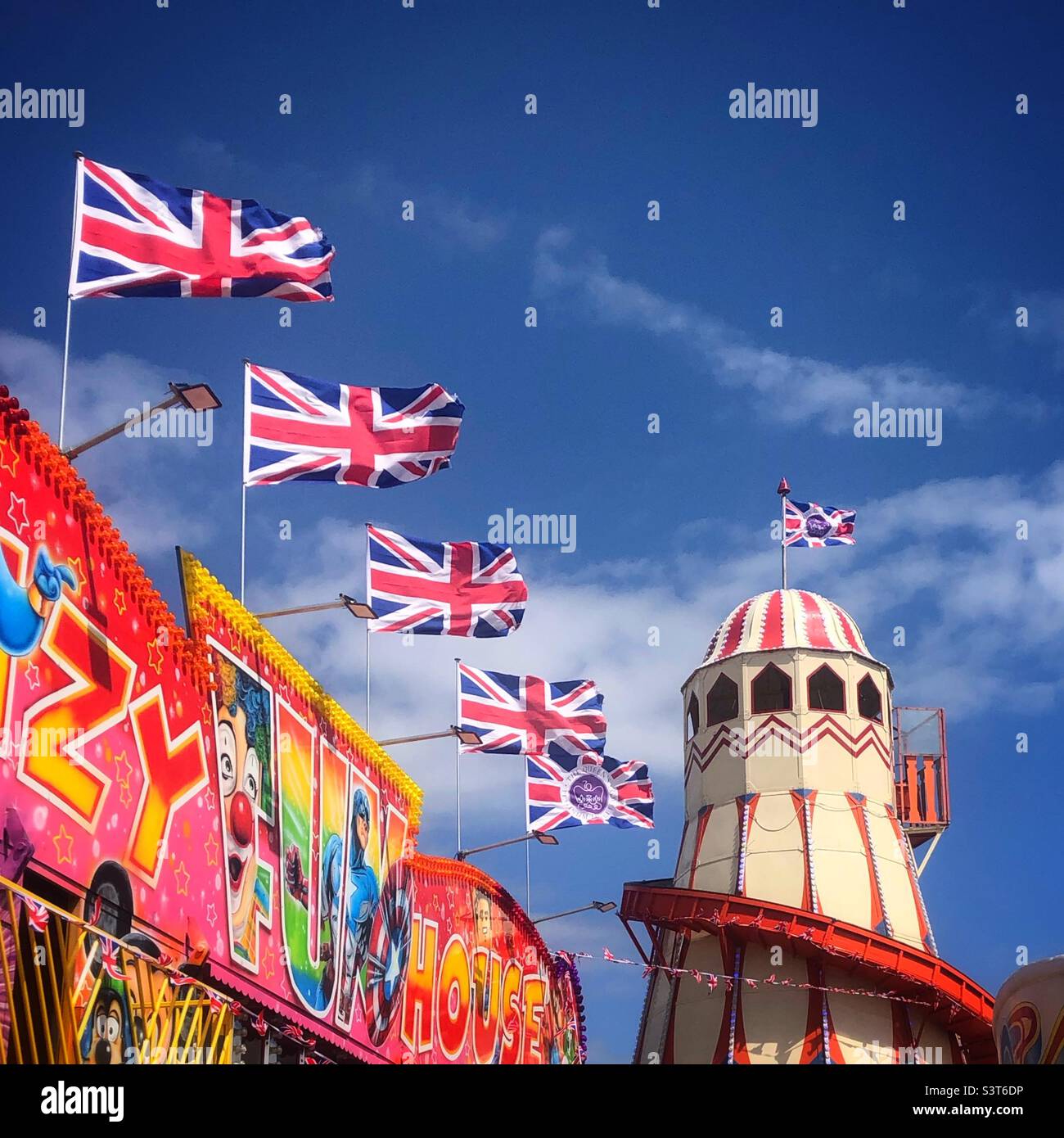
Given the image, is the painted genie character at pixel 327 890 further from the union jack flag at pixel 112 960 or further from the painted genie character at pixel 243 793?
the union jack flag at pixel 112 960

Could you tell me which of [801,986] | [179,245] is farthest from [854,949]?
[179,245]

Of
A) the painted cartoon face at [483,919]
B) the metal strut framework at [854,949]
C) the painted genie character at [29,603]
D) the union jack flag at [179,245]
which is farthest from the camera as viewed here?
the metal strut framework at [854,949]

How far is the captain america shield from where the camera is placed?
3086cm

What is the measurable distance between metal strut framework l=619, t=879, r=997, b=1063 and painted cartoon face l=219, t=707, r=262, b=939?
20271 mm

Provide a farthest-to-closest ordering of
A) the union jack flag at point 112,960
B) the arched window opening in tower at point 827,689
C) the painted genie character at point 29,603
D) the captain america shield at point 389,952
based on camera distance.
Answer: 1. the arched window opening in tower at point 827,689
2. the captain america shield at point 389,952
3. the union jack flag at point 112,960
4. the painted genie character at point 29,603

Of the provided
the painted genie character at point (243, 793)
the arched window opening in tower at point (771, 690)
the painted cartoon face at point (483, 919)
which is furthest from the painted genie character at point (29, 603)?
the arched window opening in tower at point (771, 690)

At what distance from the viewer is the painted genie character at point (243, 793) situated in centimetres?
2456

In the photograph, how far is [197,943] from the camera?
2300 cm

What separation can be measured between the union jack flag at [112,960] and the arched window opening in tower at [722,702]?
97.6 ft

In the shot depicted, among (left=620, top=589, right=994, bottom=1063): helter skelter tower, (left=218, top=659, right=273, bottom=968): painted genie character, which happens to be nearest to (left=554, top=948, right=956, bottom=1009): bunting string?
(left=620, top=589, right=994, bottom=1063): helter skelter tower

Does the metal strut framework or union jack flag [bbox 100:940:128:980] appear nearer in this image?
union jack flag [bbox 100:940:128:980]

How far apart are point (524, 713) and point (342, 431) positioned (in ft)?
36.3

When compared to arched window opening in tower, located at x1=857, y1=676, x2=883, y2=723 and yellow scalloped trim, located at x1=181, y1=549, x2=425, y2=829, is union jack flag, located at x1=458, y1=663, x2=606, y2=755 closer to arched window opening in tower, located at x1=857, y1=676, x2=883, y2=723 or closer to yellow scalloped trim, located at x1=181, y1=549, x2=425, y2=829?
yellow scalloped trim, located at x1=181, y1=549, x2=425, y2=829
